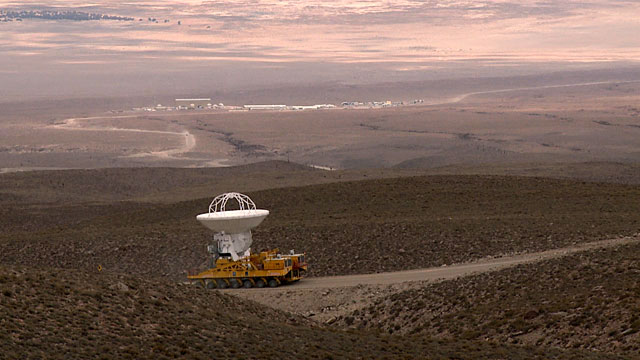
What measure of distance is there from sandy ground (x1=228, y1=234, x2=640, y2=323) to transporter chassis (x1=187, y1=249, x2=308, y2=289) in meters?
0.45

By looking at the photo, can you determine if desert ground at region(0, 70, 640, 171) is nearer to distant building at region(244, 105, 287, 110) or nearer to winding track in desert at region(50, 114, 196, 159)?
winding track in desert at region(50, 114, 196, 159)

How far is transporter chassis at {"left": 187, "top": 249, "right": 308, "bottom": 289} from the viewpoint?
35.6 m

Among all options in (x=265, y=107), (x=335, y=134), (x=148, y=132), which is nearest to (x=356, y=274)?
(x=335, y=134)

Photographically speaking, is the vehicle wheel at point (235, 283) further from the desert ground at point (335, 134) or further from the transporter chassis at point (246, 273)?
the desert ground at point (335, 134)

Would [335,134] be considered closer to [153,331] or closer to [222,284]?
[222,284]

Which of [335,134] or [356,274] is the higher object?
[356,274]

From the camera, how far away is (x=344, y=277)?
37.4m

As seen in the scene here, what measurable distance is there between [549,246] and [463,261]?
322 centimetres

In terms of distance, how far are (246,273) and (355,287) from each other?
158 inches

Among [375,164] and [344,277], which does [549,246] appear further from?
[375,164]

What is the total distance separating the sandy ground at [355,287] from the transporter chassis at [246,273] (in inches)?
17.7

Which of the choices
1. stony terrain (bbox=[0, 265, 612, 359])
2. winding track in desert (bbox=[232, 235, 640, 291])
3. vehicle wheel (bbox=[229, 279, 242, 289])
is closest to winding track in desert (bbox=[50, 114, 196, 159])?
winding track in desert (bbox=[232, 235, 640, 291])

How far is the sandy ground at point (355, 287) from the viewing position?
32.4 metres

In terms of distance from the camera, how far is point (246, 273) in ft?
117
